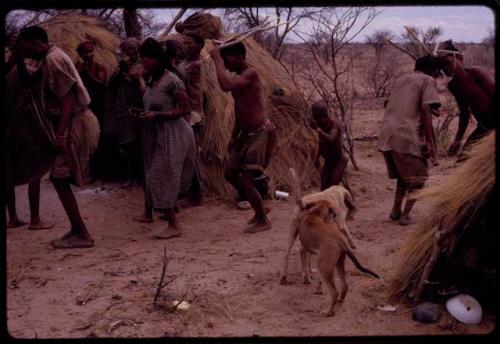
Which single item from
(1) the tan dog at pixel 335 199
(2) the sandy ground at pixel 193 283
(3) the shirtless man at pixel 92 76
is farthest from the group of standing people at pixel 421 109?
(3) the shirtless man at pixel 92 76

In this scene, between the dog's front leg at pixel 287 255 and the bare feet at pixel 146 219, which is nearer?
the dog's front leg at pixel 287 255

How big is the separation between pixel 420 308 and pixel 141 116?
3.15 meters

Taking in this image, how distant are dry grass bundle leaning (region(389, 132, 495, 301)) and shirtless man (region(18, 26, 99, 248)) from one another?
296 centimetres

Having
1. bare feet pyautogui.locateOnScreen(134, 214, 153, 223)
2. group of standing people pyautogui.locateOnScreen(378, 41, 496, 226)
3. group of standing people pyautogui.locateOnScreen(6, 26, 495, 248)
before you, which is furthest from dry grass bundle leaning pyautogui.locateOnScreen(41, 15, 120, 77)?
group of standing people pyautogui.locateOnScreen(378, 41, 496, 226)

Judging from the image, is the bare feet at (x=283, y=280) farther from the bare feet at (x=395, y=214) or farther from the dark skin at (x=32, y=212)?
the dark skin at (x=32, y=212)

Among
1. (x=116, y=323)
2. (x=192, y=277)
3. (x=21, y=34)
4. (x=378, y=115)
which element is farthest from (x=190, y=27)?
(x=378, y=115)

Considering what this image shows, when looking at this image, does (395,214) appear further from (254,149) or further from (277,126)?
(277,126)

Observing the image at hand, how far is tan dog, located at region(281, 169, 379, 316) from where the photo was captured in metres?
4.07

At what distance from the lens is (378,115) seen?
52.4ft

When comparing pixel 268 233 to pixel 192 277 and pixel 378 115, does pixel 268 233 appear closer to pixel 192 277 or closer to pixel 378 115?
pixel 192 277

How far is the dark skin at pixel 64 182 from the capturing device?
5.09 m

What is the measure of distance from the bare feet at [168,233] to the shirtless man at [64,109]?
86cm

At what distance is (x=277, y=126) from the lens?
8422mm

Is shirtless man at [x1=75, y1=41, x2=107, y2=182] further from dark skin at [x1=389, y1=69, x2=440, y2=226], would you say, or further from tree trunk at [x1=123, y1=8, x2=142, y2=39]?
dark skin at [x1=389, y1=69, x2=440, y2=226]
